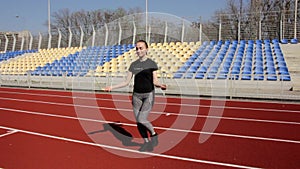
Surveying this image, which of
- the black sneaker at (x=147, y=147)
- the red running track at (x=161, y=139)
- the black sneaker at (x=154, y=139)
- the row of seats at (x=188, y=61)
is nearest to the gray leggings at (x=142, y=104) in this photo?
the black sneaker at (x=154, y=139)

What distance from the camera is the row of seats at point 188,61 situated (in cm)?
1511

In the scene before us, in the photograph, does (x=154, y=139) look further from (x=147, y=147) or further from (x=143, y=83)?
(x=143, y=83)

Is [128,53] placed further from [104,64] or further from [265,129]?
[265,129]

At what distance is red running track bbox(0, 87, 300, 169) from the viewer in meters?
4.77

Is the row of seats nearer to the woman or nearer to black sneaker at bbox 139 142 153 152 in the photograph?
black sneaker at bbox 139 142 153 152

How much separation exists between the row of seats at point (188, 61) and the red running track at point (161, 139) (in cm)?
486

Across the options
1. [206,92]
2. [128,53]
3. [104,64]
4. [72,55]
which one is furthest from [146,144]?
[72,55]

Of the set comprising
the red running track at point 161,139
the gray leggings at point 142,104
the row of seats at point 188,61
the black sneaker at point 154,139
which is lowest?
the red running track at point 161,139

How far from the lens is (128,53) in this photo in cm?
2272

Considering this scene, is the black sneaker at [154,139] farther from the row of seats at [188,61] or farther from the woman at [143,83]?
the row of seats at [188,61]

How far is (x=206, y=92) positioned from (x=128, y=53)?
34.8ft

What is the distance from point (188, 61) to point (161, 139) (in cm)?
1279

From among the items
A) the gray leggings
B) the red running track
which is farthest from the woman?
the red running track

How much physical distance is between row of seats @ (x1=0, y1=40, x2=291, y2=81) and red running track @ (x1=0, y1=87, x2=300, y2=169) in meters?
4.86
